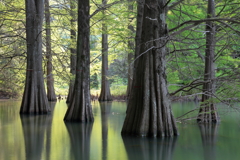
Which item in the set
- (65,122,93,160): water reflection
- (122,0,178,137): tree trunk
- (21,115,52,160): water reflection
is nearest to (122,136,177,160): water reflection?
(122,0,178,137): tree trunk

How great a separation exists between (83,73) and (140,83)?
3.52m

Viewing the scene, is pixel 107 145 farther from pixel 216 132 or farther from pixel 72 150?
pixel 216 132

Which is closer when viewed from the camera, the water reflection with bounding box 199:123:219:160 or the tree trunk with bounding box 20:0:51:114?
the water reflection with bounding box 199:123:219:160

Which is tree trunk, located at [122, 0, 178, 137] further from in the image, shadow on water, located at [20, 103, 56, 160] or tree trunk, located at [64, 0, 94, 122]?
tree trunk, located at [64, 0, 94, 122]

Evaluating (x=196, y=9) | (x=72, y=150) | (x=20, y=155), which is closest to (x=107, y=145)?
(x=72, y=150)

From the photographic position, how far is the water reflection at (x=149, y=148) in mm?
5843

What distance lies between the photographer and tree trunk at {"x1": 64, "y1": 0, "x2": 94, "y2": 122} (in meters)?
10.1

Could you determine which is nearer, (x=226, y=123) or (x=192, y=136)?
(x=192, y=136)

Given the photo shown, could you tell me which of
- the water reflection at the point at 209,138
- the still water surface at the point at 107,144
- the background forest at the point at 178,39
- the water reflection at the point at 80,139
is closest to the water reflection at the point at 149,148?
the still water surface at the point at 107,144

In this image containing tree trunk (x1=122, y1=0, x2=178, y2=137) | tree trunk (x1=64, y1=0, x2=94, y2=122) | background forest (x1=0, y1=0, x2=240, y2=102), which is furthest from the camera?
tree trunk (x1=64, y1=0, x2=94, y2=122)

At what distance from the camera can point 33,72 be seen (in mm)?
12906

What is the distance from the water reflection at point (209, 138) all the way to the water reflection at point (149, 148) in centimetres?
69

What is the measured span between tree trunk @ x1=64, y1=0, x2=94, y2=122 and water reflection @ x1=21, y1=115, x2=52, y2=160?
0.96 metres

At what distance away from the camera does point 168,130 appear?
709 cm
